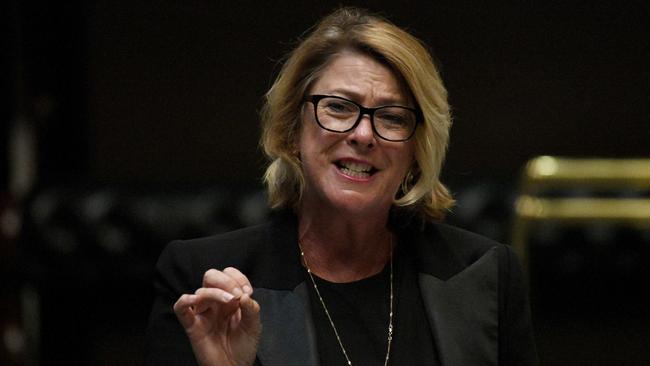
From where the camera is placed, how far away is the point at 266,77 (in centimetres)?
436

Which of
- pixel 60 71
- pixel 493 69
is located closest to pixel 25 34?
pixel 60 71

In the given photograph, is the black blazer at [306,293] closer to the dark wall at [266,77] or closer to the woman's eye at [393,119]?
the woman's eye at [393,119]

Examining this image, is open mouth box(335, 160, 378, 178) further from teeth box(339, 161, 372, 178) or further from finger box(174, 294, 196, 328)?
finger box(174, 294, 196, 328)

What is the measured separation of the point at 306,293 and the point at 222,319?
0.29 meters

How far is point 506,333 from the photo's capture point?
217 centimetres

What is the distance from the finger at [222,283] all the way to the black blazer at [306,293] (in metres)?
0.23

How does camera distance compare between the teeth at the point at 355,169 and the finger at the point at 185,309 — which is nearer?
the finger at the point at 185,309

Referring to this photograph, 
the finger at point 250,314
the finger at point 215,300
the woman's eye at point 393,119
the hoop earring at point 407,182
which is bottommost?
the finger at point 250,314

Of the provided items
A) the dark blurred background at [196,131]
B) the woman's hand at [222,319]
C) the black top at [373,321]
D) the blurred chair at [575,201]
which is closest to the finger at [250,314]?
the woman's hand at [222,319]

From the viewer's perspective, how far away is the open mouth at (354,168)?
214 centimetres

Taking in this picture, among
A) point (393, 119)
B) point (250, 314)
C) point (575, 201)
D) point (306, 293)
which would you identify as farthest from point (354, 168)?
point (575, 201)

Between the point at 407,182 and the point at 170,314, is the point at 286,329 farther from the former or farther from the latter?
the point at 407,182

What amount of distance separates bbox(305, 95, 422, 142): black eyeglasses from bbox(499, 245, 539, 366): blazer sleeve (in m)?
0.34

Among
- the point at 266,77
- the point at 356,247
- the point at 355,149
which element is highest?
the point at 355,149
